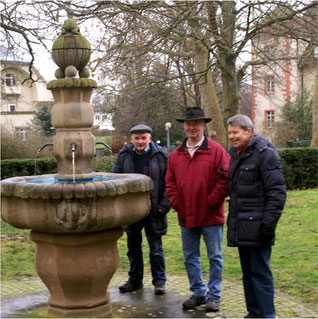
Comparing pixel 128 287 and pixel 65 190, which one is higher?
pixel 65 190

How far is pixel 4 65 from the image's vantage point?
1565cm

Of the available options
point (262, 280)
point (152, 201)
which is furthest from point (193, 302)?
point (152, 201)

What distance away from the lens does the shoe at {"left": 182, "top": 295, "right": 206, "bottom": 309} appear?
5410mm

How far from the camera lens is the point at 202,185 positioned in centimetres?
534

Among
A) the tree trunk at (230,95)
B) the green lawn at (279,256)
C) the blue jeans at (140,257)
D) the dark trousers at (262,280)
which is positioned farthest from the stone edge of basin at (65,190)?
the tree trunk at (230,95)

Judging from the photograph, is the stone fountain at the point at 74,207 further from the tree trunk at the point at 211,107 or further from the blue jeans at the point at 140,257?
the tree trunk at the point at 211,107

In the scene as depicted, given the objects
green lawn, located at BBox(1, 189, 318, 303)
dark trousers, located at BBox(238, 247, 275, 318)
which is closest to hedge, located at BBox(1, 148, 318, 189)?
green lawn, located at BBox(1, 189, 318, 303)

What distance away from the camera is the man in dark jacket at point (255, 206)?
178 inches

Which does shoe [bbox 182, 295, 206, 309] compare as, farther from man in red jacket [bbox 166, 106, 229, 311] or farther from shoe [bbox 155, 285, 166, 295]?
shoe [bbox 155, 285, 166, 295]

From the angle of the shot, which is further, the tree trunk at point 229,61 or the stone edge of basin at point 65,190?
the tree trunk at point 229,61

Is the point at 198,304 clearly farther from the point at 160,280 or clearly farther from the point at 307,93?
the point at 307,93

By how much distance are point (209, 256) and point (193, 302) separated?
54 cm

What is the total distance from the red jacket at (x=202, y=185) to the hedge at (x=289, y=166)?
1223 cm

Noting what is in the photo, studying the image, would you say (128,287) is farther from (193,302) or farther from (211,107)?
(211,107)
